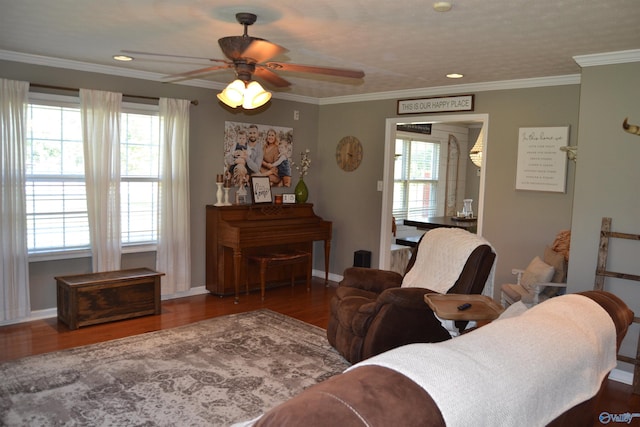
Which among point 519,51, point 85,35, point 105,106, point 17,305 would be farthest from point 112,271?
point 519,51

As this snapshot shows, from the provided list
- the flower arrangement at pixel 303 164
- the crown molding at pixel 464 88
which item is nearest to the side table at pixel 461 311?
the crown molding at pixel 464 88

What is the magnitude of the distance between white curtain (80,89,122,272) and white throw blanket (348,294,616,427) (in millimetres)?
4284

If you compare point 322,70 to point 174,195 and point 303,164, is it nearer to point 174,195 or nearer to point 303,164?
point 174,195

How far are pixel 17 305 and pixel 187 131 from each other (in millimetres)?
2271

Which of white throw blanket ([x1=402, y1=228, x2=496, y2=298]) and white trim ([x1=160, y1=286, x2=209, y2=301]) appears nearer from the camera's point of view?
white throw blanket ([x1=402, y1=228, x2=496, y2=298])

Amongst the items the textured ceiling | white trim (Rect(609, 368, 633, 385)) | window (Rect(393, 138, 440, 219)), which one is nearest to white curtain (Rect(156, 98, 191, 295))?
the textured ceiling

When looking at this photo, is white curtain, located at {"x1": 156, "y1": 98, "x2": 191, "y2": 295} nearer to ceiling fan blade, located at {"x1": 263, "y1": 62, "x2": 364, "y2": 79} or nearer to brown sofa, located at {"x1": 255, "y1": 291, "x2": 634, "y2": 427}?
ceiling fan blade, located at {"x1": 263, "y1": 62, "x2": 364, "y2": 79}

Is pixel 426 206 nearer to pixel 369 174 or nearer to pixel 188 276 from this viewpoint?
pixel 369 174

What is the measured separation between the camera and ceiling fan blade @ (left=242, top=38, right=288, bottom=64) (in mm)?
2794

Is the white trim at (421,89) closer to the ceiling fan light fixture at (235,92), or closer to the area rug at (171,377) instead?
the ceiling fan light fixture at (235,92)

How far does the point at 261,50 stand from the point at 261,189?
11.3 feet

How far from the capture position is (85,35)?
3777mm

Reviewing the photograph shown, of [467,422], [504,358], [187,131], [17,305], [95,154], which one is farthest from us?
[187,131]

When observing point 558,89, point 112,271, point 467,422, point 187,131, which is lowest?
point 112,271
